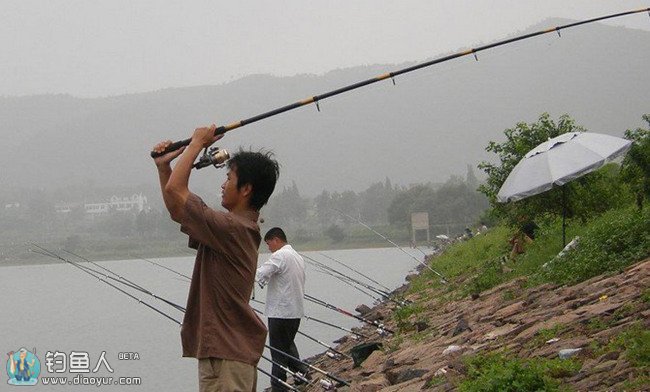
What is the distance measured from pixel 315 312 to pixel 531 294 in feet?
43.6

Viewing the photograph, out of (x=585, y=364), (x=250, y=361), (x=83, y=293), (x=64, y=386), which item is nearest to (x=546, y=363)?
(x=585, y=364)

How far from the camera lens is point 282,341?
27.3 ft

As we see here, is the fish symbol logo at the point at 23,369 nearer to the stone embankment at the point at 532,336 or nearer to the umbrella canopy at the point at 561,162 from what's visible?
the stone embankment at the point at 532,336

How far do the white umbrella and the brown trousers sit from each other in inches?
295

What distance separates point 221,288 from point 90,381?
449 inches

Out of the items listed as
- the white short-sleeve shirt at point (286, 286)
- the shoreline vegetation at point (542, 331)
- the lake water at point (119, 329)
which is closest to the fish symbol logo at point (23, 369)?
the lake water at point (119, 329)

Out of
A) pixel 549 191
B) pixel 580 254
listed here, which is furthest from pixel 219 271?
pixel 549 191

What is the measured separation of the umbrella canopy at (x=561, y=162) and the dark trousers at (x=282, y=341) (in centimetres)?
374

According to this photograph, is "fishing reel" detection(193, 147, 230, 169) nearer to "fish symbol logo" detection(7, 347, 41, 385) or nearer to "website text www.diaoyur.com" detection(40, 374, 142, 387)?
"website text www.diaoyur.com" detection(40, 374, 142, 387)

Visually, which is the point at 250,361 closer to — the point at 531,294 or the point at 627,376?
the point at 627,376

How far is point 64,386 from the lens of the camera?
43.8ft

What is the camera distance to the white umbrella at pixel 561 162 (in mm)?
10617

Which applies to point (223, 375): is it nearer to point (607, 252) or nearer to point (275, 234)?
point (275, 234)

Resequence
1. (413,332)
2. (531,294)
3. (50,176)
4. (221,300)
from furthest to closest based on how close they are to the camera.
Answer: (50,176)
(413,332)
(531,294)
(221,300)
